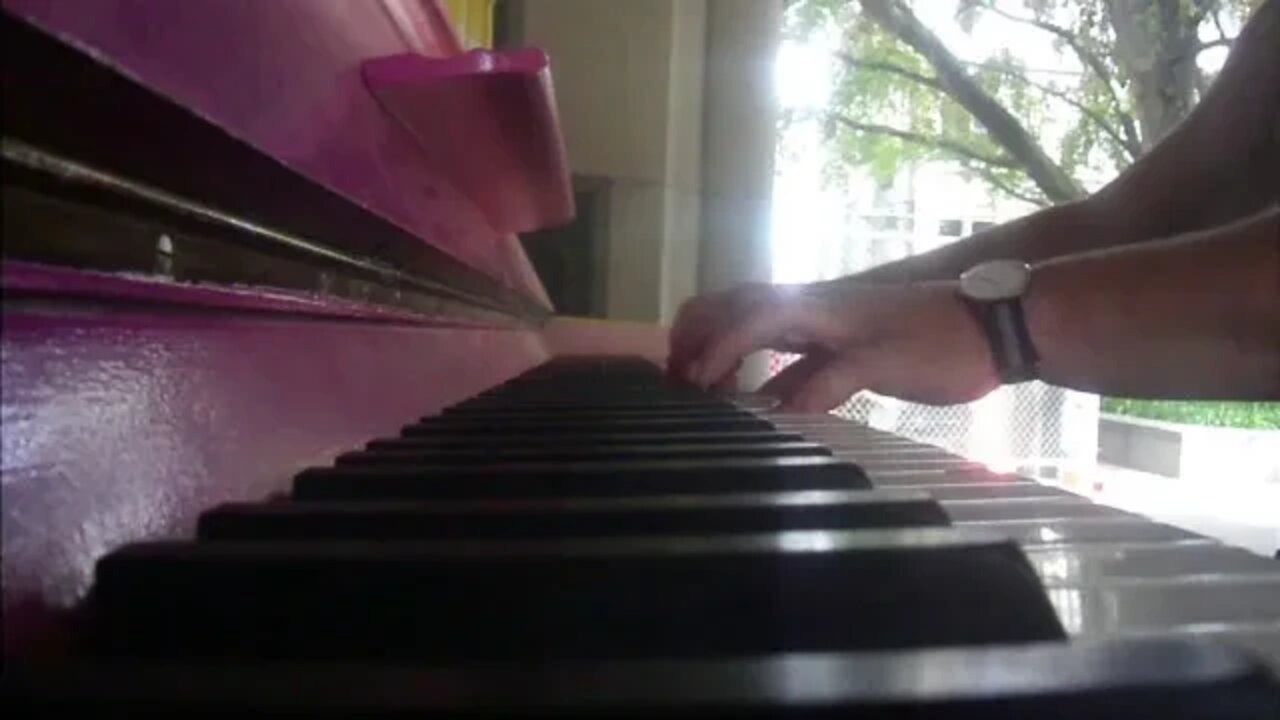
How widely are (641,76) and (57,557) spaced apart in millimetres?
3551

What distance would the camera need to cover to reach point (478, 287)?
124cm

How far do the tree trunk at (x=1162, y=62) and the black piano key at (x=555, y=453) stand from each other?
4489 mm

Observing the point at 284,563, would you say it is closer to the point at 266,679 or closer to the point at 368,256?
the point at 266,679

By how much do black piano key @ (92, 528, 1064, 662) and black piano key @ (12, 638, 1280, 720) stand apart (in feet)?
0.26

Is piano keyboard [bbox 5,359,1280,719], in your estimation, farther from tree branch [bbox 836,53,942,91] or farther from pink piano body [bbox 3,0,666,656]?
tree branch [bbox 836,53,942,91]

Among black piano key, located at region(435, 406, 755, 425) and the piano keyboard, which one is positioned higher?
black piano key, located at region(435, 406, 755, 425)

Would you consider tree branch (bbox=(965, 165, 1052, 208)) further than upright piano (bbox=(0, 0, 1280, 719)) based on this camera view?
Yes

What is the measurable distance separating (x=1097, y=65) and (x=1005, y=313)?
4815mm

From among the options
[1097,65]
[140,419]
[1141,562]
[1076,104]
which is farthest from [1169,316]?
[1076,104]

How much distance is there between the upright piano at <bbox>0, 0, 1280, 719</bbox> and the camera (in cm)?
23

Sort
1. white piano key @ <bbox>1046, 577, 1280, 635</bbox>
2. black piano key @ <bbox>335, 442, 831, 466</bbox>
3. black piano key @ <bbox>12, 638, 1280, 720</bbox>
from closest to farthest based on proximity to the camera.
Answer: black piano key @ <bbox>12, 638, 1280, 720</bbox>, white piano key @ <bbox>1046, 577, 1280, 635</bbox>, black piano key @ <bbox>335, 442, 831, 466</bbox>

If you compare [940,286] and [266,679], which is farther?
[940,286]

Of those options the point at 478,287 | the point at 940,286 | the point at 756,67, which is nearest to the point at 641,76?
the point at 756,67

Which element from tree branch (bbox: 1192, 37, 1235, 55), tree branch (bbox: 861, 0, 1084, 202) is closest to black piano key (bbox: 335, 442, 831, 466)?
tree branch (bbox: 1192, 37, 1235, 55)
